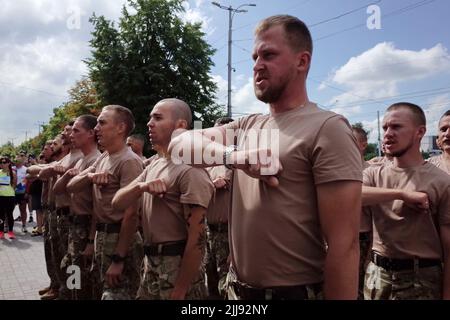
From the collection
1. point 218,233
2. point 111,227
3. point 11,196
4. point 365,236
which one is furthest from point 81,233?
point 11,196

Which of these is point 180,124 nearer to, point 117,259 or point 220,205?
point 117,259

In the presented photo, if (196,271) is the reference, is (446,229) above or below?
above

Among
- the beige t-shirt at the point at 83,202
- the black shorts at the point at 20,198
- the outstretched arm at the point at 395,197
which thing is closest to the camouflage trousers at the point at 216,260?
the beige t-shirt at the point at 83,202

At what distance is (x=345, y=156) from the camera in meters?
1.44

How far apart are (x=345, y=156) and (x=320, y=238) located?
386 mm

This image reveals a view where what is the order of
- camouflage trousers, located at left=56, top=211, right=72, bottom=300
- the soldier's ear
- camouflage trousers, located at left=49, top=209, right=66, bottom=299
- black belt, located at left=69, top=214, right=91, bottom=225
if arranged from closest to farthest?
the soldier's ear → black belt, located at left=69, top=214, right=91, bottom=225 → camouflage trousers, located at left=56, top=211, right=72, bottom=300 → camouflage trousers, located at left=49, top=209, right=66, bottom=299

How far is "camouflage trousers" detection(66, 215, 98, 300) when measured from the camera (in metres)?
3.96

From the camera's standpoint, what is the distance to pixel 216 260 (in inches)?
178

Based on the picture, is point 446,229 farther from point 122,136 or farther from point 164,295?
point 122,136

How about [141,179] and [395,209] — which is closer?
[395,209]

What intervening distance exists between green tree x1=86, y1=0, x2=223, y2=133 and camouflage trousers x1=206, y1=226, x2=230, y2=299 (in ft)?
50.8

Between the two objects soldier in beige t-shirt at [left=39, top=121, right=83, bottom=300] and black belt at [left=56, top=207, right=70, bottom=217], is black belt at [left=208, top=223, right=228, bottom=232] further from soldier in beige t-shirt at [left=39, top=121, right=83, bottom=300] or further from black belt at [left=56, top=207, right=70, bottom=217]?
black belt at [left=56, top=207, right=70, bottom=217]

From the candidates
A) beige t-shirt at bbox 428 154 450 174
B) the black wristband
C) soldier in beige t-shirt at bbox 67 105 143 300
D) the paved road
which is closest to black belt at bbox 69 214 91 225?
soldier in beige t-shirt at bbox 67 105 143 300

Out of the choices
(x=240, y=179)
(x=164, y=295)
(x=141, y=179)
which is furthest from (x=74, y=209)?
(x=240, y=179)
